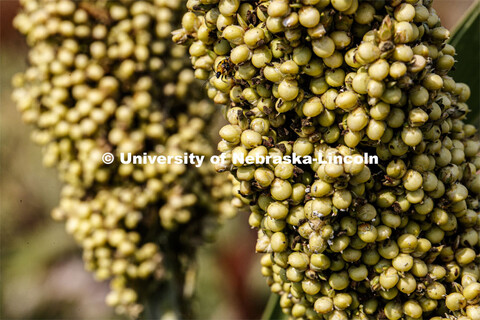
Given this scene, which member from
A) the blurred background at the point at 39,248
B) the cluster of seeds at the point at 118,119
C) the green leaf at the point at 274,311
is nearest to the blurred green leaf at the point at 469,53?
the green leaf at the point at 274,311

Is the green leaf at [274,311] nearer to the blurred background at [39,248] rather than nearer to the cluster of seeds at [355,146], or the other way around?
the cluster of seeds at [355,146]

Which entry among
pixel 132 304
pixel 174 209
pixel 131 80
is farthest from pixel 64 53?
pixel 132 304

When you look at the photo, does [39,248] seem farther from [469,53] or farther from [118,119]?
[469,53]

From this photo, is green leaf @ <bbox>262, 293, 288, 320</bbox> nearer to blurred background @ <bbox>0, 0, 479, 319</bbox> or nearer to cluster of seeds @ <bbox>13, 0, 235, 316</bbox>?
cluster of seeds @ <bbox>13, 0, 235, 316</bbox>

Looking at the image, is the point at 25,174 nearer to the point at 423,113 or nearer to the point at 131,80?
the point at 131,80

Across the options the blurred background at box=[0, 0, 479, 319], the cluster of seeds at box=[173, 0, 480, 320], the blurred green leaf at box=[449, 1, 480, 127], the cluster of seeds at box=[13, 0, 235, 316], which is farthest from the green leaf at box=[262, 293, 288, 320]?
the blurred background at box=[0, 0, 479, 319]

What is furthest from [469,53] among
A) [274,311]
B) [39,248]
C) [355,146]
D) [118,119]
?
[39,248]

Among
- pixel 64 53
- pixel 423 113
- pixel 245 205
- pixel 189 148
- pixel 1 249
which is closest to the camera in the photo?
pixel 423 113
